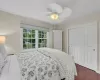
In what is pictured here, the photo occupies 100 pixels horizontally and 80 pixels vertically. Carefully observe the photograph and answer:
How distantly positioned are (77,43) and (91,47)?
2.54 feet

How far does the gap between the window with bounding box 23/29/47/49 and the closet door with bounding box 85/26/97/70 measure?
229 cm

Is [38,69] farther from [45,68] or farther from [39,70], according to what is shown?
[45,68]

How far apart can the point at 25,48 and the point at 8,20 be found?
144 centimetres

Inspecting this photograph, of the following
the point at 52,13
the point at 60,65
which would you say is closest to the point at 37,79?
the point at 60,65

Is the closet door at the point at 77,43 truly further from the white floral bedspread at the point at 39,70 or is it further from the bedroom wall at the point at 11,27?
the white floral bedspread at the point at 39,70

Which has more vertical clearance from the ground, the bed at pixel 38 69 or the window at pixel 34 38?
the window at pixel 34 38

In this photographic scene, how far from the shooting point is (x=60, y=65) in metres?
1.89

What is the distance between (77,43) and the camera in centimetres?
414

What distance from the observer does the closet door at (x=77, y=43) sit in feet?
12.7

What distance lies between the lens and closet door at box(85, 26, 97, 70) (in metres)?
3.28

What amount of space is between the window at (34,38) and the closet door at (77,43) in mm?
1419

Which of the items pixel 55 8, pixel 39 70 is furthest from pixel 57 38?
pixel 39 70

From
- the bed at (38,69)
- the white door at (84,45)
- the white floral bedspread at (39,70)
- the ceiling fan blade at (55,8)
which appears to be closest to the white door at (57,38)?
the white door at (84,45)

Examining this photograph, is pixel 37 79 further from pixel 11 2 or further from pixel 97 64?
pixel 97 64
